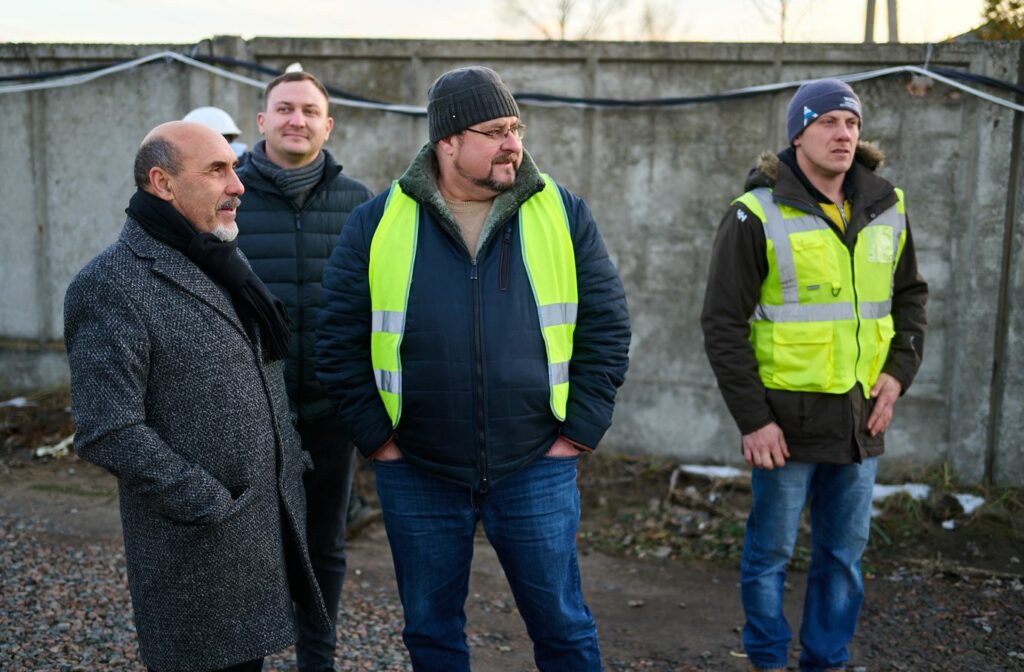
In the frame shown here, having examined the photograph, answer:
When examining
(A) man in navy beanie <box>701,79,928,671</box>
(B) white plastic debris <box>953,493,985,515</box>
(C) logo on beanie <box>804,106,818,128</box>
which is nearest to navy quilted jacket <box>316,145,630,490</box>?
(A) man in navy beanie <box>701,79,928,671</box>

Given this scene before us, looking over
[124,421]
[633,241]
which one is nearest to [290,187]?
[124,421]

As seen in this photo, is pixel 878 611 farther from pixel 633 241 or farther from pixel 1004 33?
pixel 1004 33

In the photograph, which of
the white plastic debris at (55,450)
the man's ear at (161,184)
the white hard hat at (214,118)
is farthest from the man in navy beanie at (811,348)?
the white plastic debris at (55,450)

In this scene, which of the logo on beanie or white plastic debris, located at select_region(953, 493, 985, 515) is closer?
the logo on beanie

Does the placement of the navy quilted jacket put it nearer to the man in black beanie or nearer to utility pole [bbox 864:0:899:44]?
the man in black beanie

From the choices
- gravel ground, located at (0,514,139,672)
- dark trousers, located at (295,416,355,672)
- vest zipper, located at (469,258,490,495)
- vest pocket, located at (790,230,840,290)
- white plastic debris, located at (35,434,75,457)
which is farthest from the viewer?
white plastic debris, located at (35,434,75,457)

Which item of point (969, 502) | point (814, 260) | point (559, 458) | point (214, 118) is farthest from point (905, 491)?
point (214, 118)

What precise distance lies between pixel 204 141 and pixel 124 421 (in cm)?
79

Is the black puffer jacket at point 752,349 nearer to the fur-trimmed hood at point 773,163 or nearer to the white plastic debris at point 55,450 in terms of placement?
the fur-trimmed hood at point 773,163

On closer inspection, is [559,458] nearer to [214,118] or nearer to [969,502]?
[969,502]

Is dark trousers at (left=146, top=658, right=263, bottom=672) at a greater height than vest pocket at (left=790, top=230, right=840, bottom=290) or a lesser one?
lesser

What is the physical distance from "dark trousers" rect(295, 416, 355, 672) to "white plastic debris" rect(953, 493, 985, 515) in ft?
12.6

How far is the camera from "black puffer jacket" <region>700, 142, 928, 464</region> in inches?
138

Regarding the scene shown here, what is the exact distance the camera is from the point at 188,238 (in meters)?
2.62
